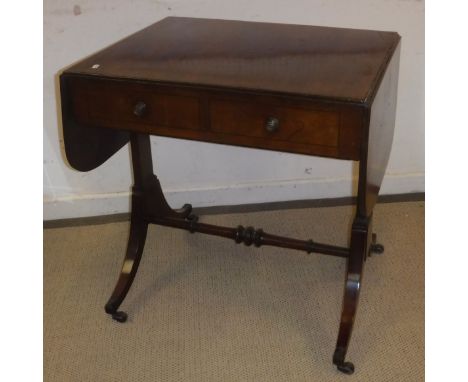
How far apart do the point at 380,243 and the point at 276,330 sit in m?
0.58

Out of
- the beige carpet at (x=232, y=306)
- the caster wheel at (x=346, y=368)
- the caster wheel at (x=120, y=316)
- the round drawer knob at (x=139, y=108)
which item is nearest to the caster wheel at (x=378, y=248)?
the beige carpet at (x=232, y=306)

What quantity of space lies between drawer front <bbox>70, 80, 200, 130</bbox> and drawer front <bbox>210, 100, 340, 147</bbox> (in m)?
0.07

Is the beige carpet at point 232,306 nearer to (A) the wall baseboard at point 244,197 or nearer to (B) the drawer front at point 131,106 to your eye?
(A) the wall baseboard at point 244,197

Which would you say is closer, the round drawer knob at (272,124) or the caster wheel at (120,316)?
the round drawer knob at (272,124)

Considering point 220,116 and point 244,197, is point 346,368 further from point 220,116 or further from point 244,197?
point 244,197

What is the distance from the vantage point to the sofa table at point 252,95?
1317 millimetres

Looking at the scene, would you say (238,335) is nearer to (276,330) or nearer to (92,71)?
(276,330)

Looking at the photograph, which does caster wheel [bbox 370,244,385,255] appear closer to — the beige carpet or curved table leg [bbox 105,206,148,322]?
the beige carpet

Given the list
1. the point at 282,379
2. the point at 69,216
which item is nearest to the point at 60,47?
the point at 69,216

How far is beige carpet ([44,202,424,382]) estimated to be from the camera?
1678mm

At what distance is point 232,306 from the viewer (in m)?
1.89

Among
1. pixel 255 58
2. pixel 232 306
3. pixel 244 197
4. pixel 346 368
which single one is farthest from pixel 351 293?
pixel 244 197

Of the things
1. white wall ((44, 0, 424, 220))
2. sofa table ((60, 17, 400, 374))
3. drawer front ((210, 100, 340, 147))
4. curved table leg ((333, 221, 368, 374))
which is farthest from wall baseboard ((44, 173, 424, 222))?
drawer front ((210, 100, 340, 147))

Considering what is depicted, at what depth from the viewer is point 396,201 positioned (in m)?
2.38
